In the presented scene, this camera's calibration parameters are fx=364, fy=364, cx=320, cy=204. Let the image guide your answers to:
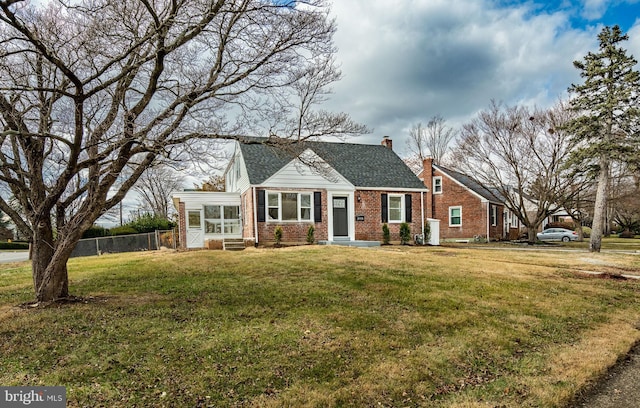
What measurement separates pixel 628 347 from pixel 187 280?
8147 mm

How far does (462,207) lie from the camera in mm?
27438

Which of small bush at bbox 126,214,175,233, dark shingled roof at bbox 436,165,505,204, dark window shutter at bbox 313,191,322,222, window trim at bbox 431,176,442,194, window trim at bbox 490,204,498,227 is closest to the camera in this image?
dark window shutter at bbox 313,191,322,222

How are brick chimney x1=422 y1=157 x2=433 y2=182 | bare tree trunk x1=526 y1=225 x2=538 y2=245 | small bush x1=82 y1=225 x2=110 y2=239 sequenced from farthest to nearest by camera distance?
brick chimney x1=422 y1=157 x2=433 y2=182 < bare tree trunk x1=526 y1=225 x2=538 y2=245 < small bush x1=82 y1=225 x2=110 y2=239

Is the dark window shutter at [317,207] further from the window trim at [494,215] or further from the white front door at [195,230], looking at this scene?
the window trim at [494,215]

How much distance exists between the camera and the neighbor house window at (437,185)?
94.5 feet

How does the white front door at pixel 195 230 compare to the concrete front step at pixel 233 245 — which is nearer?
the concrete front step at pixel 233 245

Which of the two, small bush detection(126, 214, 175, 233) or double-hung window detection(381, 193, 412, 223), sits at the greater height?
double-hung window detection(381, 193, 412, 223)

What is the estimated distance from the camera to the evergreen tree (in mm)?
17109

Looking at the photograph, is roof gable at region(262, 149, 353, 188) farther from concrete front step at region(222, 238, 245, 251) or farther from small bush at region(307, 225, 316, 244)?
concrete front step at region(222, 238, 245, 251)

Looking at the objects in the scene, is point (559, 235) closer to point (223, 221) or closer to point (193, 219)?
point (223, 221)


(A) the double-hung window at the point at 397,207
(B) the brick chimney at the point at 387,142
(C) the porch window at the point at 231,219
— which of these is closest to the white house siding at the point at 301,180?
(A) the double-hung window at the point at 397,207

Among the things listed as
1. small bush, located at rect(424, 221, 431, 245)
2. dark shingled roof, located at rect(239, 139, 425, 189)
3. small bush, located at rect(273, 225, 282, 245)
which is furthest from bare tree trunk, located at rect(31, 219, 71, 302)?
small bush, located at rect(424, 221, 431, 245)

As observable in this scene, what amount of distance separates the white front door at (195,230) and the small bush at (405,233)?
33.7 ft

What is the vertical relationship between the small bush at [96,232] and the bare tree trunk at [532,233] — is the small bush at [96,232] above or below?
above
